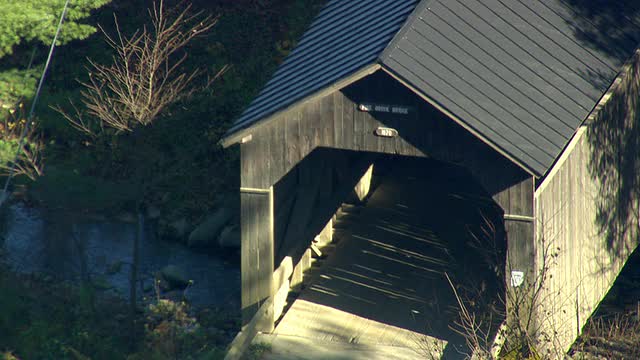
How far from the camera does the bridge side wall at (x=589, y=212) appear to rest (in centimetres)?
1523

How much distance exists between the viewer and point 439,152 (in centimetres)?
1519

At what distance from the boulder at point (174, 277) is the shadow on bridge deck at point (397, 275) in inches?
123

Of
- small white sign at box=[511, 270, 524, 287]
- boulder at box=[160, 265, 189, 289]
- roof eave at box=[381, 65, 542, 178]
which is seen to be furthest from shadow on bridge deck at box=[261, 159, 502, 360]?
boulder at box=[160, 265, 189, 289]

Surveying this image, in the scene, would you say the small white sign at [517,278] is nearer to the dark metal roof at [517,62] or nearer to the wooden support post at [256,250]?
the dark metal roof at [517,62]

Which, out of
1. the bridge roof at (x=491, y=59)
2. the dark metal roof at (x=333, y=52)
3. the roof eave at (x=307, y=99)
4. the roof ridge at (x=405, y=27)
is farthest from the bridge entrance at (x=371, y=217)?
the roof ridge at (x=405, y=27)

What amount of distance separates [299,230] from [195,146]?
10.3m

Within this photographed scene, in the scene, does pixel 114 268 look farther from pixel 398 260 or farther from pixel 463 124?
pixel 463 124

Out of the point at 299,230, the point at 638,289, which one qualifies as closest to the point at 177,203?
the point at 299,230

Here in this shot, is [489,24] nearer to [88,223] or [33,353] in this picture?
[33,353]

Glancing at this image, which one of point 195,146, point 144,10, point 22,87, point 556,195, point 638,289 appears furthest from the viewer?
point 144,10

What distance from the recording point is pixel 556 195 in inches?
608

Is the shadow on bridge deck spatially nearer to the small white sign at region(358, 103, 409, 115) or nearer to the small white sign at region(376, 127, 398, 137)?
the small white sign at region(376, 127, 398, 137)

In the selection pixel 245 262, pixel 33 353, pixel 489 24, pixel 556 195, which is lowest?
pixel 33 353

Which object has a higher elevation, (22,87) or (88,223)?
(22,87)
